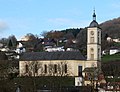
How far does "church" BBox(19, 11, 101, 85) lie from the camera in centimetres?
7281

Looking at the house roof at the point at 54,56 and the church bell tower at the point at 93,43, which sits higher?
the church bell tower at the point at 93,43

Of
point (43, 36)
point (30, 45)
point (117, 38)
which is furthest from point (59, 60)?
point (43, 36)

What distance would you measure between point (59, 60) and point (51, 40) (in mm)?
85935

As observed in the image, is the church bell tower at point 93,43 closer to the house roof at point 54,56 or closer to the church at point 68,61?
the church at point 68,61

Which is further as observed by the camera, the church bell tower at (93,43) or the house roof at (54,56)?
the house roof at (54,56)

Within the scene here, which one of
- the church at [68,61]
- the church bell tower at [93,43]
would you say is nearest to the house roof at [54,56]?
the church at [68,61]

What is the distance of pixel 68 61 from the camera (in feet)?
247

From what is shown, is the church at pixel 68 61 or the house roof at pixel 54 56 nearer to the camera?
the church at pixel 68 61

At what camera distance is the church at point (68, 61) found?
72.8 meters

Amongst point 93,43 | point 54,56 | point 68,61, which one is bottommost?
point 68,61

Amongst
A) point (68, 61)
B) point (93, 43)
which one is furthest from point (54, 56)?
point (93, 43)

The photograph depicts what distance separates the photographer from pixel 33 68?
7100 cm

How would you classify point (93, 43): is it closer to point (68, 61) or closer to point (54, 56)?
point (68, 61)

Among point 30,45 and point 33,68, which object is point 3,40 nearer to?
point 30,45
